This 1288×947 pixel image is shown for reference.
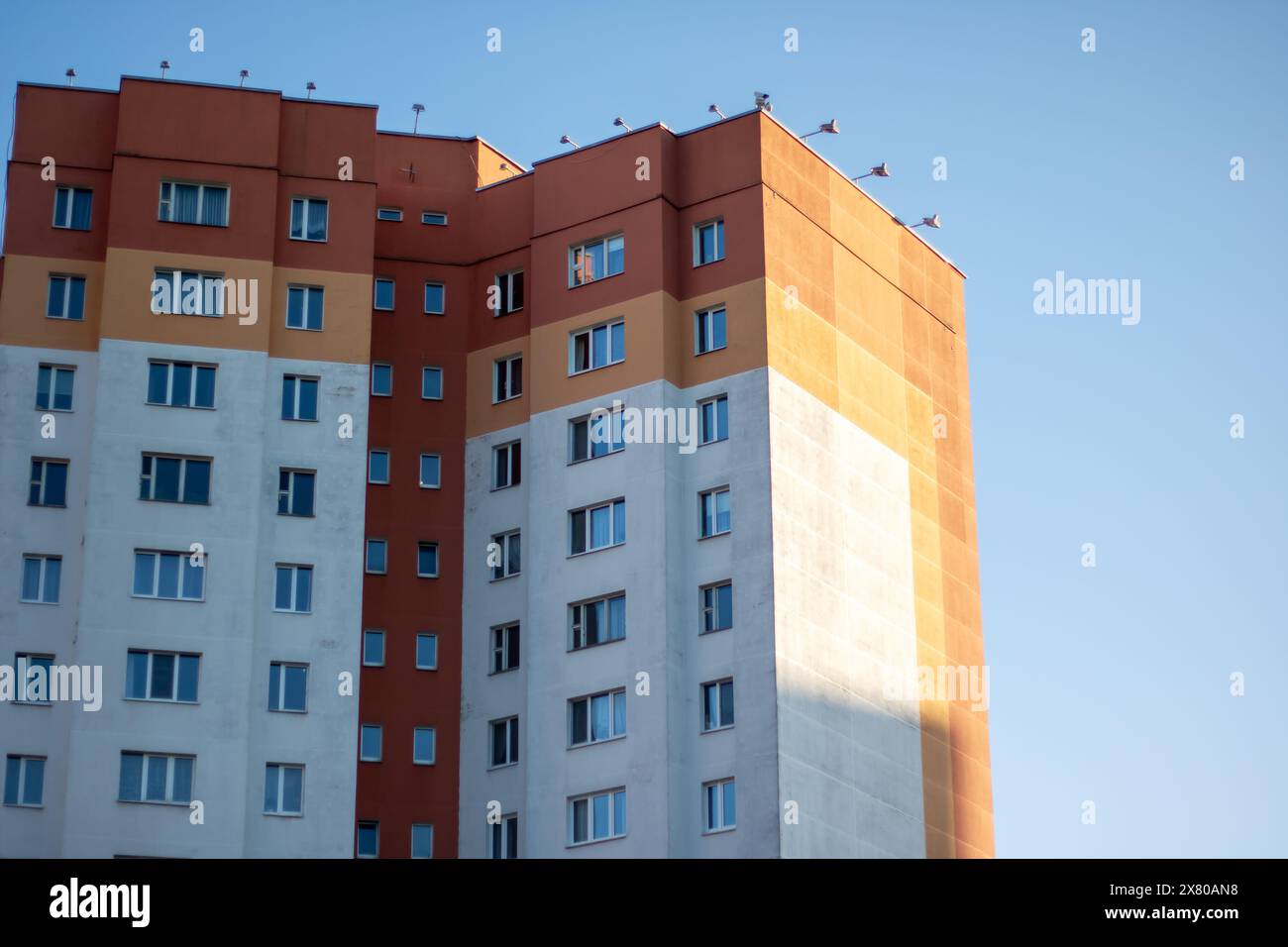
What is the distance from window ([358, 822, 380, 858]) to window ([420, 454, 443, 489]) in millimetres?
12150

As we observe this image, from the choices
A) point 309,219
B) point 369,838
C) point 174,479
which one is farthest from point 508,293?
point 369,838

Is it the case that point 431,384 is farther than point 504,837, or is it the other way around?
point 431,384

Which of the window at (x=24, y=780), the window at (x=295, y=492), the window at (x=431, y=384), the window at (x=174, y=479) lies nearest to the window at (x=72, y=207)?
the window at (x=174, y=479)

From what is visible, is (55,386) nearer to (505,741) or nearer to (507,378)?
(507,378)

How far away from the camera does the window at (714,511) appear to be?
6950cm

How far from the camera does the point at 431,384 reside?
254 ft

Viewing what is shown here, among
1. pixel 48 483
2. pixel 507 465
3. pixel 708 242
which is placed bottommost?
pixel 48 483

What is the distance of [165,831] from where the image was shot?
213 ft

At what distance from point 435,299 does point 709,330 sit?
11981 millimetres

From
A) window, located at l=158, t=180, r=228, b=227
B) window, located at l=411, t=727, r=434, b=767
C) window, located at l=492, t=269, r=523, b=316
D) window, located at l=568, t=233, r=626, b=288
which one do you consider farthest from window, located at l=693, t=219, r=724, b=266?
window, located at l=411, t=727, r=434, b=767

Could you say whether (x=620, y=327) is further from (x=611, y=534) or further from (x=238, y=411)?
(x=238, y=411)

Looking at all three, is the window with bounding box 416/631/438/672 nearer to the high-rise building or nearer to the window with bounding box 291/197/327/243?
the high-rise building

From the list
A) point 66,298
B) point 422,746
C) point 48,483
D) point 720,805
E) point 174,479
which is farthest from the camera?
point 422,746

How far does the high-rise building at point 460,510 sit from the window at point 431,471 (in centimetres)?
11
